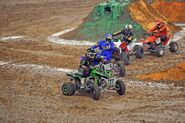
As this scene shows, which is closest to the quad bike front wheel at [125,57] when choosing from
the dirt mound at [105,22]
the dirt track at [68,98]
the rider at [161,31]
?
the dirt track at [68,98]

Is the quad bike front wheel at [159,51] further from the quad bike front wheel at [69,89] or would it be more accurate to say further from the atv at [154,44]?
the quad bike front wheel at [69,89]

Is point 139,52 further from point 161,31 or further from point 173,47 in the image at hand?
point 173,47

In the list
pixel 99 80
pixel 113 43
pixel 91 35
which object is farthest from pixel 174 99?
pixel 91 35

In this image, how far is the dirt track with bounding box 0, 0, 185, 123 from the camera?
480 inches

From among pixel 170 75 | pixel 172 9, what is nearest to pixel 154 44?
pixel 170 75

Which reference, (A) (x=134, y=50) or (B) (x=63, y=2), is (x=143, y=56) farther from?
(B) (x=63, y=2)

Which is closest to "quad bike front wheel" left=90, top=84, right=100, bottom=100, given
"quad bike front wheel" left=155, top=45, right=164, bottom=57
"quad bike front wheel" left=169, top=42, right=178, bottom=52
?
"quad bike front wheel" left=155, top=45, right=164, bottom=57

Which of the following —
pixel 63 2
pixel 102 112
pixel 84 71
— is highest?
pixel 63 2

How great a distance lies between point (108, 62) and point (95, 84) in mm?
2424

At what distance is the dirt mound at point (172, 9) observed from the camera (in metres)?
28.4

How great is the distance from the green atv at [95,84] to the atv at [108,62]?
29cm

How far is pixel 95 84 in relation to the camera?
13.5 metres

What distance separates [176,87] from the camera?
14609mm

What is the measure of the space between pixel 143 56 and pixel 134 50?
2.47 ft
